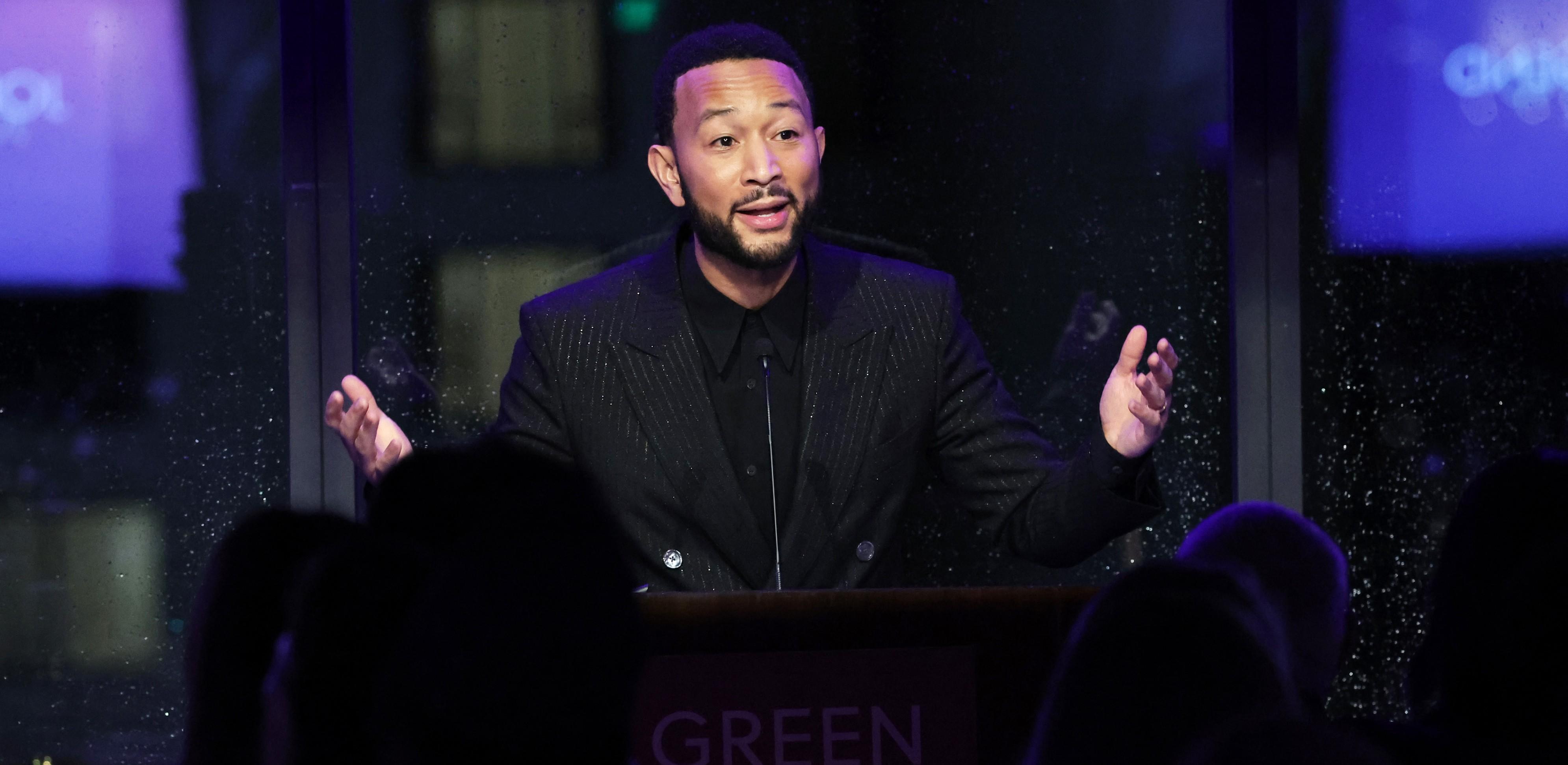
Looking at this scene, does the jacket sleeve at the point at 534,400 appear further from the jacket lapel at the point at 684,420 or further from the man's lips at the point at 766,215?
the man's lips at the point at 766,215

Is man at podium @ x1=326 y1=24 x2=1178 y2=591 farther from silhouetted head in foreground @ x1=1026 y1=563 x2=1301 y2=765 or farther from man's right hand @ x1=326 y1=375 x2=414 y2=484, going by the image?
silhouetted head in foreground @ x1=1026 y1=563 x2=1301 y2=765

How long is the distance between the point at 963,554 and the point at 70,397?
2132mm

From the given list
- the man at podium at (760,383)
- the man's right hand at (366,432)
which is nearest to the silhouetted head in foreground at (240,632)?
the man's right hand at (366,432)

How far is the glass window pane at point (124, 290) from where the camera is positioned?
3.56m

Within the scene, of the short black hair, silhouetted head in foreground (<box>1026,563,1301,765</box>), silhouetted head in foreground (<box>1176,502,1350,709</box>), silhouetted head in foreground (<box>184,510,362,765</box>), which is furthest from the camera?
the short black hair

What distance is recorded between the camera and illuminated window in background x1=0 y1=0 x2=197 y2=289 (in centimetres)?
357

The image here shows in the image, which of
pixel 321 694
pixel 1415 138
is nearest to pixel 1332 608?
pixel 321 694

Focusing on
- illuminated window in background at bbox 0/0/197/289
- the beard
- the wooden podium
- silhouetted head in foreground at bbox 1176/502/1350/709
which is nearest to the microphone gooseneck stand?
the beard

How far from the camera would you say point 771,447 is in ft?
8.73

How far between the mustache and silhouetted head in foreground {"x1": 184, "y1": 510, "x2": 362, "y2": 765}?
1.96 m

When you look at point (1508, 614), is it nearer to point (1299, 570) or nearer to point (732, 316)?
point (1299, 570)

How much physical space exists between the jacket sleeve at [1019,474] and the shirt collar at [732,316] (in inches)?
11.0

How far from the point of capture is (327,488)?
11.5ft

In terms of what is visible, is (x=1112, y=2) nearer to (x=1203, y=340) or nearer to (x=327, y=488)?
(x=1203, y=340)
